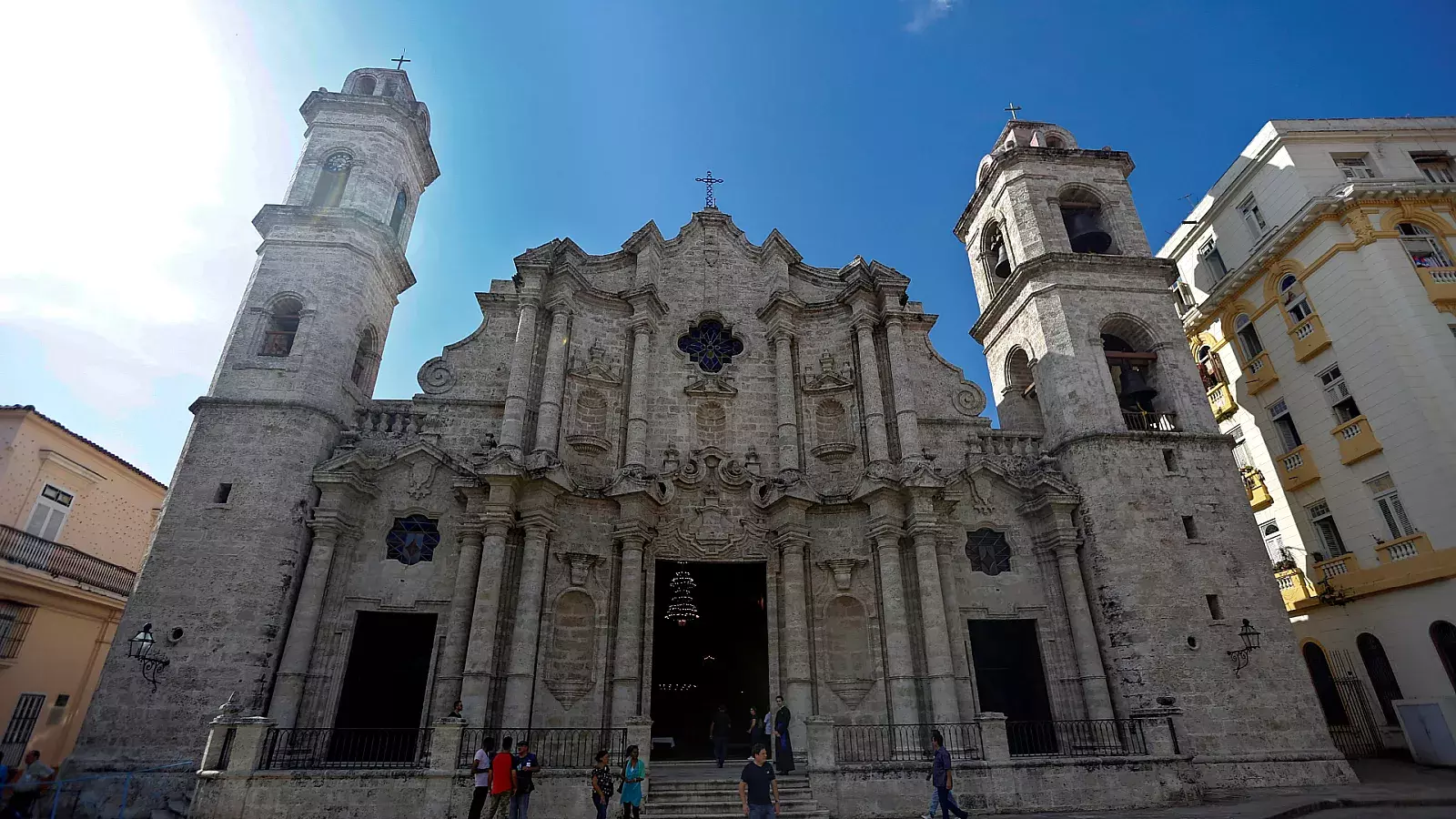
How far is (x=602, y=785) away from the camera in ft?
33.6

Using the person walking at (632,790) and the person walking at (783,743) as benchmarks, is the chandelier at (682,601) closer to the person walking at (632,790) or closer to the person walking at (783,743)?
the person walking at (783,743)

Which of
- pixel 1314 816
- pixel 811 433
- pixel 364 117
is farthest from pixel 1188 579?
pixel 364 117

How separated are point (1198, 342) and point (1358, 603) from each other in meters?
9.87

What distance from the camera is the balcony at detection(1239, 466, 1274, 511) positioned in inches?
875

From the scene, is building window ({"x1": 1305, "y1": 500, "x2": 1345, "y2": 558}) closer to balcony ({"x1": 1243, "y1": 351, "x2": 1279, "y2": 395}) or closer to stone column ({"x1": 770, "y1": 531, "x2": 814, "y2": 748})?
balcony ({"x1": 1243, "y1": 351, "x2": 1279, "y2": 395})

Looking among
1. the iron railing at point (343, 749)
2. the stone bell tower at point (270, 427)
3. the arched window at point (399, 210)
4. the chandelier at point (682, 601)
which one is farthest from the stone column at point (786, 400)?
the arched window at point (399, 210)

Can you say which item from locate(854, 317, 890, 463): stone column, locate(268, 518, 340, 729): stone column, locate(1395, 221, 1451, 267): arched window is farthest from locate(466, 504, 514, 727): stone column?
locate(1395, 221, 1451, 267): arched window

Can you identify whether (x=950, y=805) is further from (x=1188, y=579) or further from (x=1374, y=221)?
(x=1374, y=221)

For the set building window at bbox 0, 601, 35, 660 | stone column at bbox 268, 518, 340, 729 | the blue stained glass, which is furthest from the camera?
the blue stained glass

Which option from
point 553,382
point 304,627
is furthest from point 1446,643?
point 304,627

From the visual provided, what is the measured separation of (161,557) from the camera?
46.6ft

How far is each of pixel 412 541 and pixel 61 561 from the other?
11.3m

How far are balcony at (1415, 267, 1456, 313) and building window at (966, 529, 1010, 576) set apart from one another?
13.1 meters

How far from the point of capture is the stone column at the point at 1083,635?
15.3 meters
